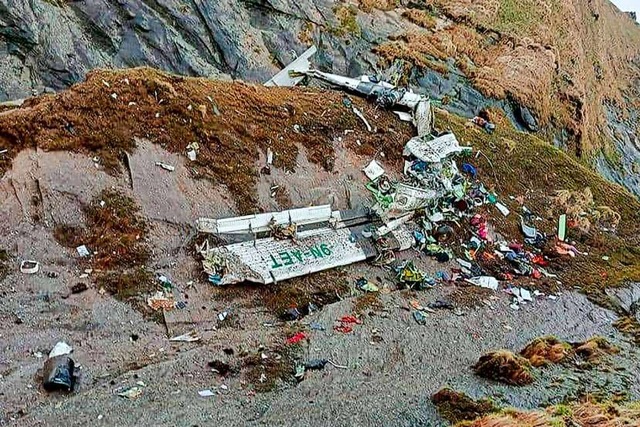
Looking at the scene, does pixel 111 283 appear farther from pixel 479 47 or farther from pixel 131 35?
pixel 479 47

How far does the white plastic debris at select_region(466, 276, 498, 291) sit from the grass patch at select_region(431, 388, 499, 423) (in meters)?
3.05

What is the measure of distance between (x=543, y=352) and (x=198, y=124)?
5.56 m

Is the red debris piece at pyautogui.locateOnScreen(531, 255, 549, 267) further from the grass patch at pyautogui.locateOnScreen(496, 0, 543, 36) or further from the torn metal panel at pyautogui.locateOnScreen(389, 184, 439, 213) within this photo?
the grass patch at pyautogui.locateOnScreen(496, 0, 543, 36)

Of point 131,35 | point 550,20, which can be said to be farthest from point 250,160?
point 550,20

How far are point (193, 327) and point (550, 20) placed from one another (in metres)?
21.8

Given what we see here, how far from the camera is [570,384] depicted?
21.6ft

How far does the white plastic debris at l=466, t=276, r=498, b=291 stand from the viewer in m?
8.84

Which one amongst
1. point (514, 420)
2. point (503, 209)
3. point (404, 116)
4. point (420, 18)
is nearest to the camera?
point (514, 420)

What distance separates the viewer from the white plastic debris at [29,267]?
674cm

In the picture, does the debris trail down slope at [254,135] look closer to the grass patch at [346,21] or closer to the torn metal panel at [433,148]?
the torn metal panel at [433,148]

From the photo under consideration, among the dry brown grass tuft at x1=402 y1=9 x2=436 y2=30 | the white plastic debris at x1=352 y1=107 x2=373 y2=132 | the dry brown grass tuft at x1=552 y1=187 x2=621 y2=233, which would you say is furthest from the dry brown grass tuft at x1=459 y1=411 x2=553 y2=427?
the dry brown grass tuft at x1=402 y1=9 x2=436 y2=30

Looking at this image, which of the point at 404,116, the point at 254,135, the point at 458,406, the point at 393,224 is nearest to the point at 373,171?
the point at 393,224

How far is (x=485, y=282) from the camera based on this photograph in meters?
8.90

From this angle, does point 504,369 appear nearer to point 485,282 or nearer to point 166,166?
point 485,282
